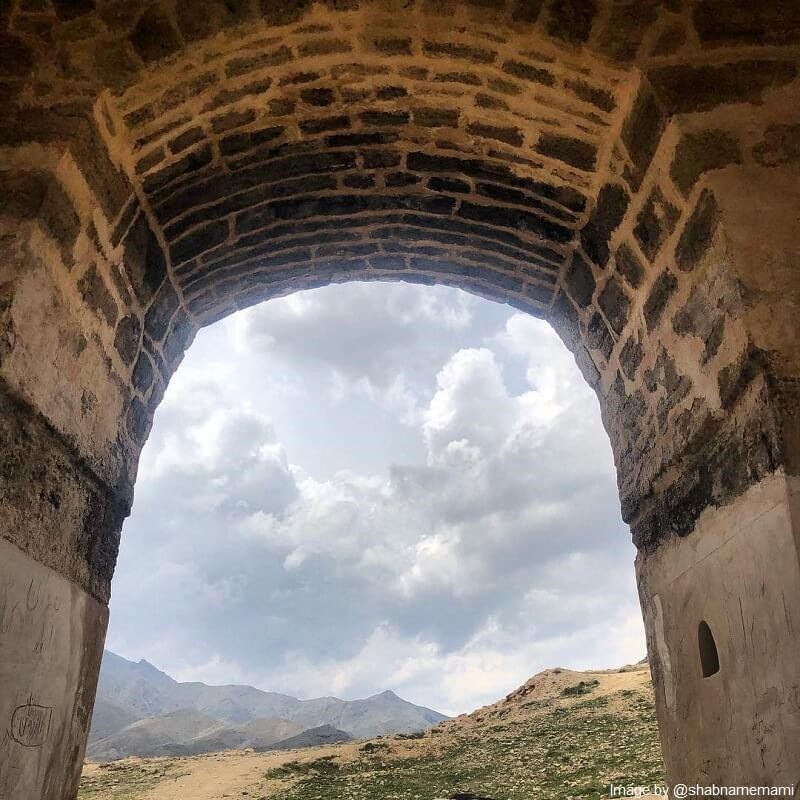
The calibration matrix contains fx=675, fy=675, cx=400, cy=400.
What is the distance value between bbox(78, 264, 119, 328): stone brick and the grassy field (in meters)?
10.2

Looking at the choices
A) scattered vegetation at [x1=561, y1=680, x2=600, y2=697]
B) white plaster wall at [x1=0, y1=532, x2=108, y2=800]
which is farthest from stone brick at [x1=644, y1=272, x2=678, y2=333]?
scattered vegetation at [x1=561, y1=680, x2=600, y2=697]

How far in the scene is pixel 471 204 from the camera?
371cm

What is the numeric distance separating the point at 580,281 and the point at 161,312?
2.32 metres

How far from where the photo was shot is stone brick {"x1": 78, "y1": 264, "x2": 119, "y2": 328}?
288 centimetres

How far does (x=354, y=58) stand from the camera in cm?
299

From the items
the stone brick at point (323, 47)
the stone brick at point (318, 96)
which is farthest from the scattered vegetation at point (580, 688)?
the stone brick at point (323, 47)

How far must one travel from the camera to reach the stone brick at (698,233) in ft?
8.24

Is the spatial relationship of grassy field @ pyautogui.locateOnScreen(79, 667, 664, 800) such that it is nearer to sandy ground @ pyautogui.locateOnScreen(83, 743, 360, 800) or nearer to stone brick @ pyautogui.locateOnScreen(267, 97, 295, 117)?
sandy ground @ pyautogui.locateOnScreen(83, 743, 360, 800)

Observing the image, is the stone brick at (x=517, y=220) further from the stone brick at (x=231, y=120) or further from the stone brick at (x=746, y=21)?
the stone brick at (x=231, y=120)

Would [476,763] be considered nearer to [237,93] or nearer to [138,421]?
[138,421]

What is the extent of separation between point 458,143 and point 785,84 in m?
1.42

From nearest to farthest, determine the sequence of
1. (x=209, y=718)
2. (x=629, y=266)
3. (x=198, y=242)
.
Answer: (x=629, y=266)
(x=198, y=242)
(x=209, y=718)

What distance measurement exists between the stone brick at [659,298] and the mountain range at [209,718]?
1038 inches

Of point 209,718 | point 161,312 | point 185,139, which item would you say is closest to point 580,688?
point 161,312
